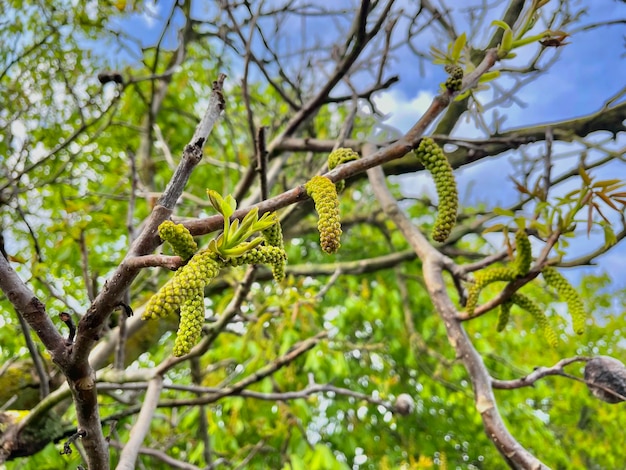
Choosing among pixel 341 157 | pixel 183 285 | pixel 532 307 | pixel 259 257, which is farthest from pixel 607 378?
pixel 183 285

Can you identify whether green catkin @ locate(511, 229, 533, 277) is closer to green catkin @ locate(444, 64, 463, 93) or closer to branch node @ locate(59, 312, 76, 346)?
green catkin @ locate(444, 64, 463, 93)

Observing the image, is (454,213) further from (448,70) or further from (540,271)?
(540,271)

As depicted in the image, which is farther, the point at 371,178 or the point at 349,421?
the point at 349,421

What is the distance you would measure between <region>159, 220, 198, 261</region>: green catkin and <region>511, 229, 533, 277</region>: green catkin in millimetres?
1007

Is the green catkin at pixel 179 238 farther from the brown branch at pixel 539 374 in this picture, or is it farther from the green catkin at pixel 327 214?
the brown branch at pixel 539 374

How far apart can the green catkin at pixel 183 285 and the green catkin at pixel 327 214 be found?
16cm

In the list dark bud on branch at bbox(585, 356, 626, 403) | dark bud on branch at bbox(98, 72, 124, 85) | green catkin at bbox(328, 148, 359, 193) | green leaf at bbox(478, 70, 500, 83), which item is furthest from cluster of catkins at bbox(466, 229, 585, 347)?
dark bud on branch at bbox(98, 72, 124, 85)

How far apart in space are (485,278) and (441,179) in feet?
2.17

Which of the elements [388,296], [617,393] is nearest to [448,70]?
[617,393]

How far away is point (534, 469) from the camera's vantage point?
1068 millimetres

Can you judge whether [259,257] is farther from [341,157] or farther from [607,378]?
[607,378]

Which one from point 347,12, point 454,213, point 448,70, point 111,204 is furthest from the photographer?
point 111,204

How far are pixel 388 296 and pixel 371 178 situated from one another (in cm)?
226

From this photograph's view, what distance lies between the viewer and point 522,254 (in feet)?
4.58
